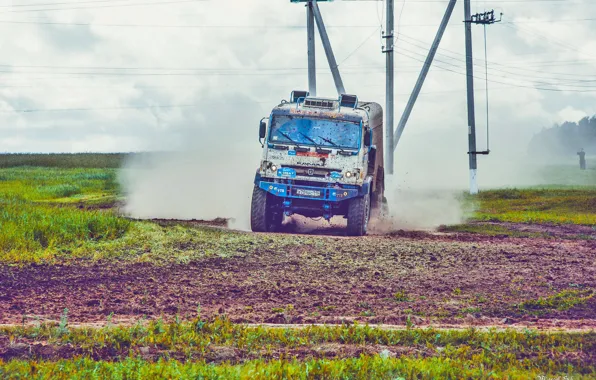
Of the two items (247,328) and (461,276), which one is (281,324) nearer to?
(247,328)

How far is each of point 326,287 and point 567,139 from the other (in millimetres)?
135150

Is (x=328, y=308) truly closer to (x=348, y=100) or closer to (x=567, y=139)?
(x=348, y=100)

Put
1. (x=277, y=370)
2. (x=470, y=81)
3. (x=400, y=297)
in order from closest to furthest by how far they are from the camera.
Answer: (x=277, y=370) → (x=400, y=297) → (x=470, y=81)

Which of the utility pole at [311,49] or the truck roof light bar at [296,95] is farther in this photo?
the utility pole at [311,49]

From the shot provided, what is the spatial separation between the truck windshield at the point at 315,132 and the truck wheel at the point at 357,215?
1.45 meters

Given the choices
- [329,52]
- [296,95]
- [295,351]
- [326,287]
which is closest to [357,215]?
[296,95]

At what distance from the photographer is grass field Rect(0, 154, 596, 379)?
716cm

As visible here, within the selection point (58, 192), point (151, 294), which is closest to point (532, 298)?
point (151, 294)

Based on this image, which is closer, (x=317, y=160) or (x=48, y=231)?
(x=48, y=231)

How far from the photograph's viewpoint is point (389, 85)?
109 feet

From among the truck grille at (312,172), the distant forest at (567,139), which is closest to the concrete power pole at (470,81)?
the truck grille at (312,172)

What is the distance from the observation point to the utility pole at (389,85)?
32500 millimetres

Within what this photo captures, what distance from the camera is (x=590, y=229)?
24.3 metres

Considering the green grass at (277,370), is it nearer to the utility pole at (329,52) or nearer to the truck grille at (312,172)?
the truck grille at (312,172)
